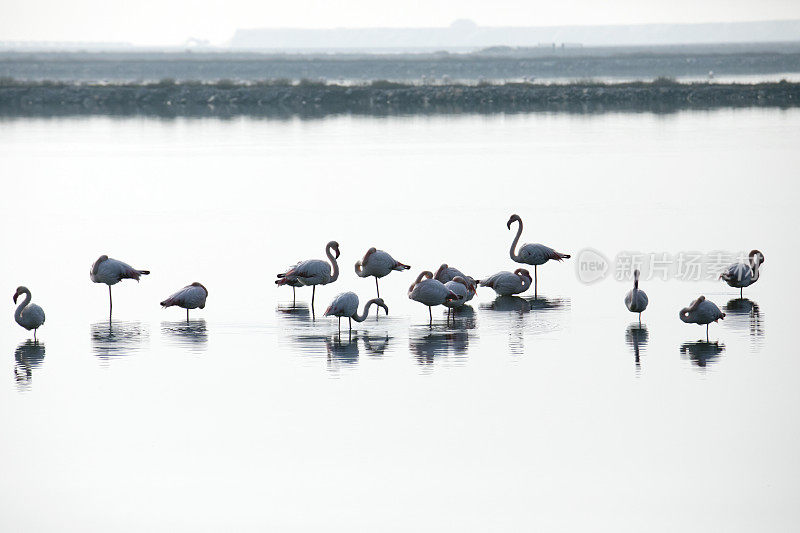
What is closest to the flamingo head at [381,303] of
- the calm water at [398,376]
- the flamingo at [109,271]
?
the calm water at [398,376]

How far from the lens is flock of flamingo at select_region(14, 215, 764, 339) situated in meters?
13.6

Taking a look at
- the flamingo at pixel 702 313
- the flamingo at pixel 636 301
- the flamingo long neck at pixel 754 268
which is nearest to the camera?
the flamingo at pixel 702 313

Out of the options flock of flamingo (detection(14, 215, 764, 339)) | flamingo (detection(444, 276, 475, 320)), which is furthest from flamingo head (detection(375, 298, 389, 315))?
flamingo (detection(444, 276, 475, 320))

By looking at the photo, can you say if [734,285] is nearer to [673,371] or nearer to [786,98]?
[673,371]

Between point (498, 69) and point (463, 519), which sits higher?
point (498, 69)

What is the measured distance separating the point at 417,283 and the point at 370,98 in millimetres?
46237

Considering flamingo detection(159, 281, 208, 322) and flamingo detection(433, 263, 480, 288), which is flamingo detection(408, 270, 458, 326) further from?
flamingo detection(159, 281, 208, 322)

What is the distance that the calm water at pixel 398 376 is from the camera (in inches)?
352

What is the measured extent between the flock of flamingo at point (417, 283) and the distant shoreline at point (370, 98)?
3504 centimetres

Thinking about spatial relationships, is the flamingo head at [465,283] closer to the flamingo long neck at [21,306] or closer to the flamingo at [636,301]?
the flamingo at [636,301]

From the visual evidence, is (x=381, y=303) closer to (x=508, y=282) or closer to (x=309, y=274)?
(x=309, y=274)

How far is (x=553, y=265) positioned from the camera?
1859 cm

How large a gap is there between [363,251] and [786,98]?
135ft

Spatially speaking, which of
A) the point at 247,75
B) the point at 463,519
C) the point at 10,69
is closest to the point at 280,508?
the point at 463,519
